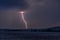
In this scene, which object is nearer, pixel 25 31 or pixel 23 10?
pixel 25 31

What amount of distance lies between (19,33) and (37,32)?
0.44 ft

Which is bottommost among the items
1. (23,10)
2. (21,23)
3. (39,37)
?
(39,37)

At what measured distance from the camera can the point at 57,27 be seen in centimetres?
118

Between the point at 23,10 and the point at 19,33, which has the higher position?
the point at 23,10

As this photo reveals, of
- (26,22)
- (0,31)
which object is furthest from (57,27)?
(0,31)

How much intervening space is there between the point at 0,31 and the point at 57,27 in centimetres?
43

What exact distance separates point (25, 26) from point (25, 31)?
0.07 m

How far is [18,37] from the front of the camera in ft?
3.79

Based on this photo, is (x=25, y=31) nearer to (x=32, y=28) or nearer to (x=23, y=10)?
(x=32, y=28)

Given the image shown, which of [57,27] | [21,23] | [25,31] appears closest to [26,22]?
[21,23]

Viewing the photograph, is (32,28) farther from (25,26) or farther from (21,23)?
(21,23)

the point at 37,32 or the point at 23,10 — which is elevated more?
the point at 23,10

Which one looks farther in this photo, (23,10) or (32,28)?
(23,10)

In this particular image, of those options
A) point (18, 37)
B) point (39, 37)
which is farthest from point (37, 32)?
point (18, 37)
